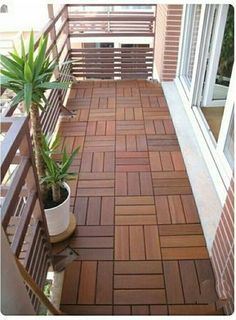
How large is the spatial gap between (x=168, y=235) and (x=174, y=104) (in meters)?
1.73

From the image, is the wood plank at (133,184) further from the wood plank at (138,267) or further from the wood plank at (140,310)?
the wood plank at (140,310)

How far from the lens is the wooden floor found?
5.19ft

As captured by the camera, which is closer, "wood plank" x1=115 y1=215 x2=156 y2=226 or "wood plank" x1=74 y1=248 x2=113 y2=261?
"wood plank" x1=74 y1=248 x2=113 y2=261

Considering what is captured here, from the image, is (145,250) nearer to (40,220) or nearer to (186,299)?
(186,299)

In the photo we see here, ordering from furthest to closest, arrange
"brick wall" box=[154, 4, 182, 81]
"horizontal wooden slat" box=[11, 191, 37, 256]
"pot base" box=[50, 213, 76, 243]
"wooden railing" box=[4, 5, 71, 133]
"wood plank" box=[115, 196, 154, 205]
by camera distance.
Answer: "brick wall" box=[154, 4, 182, 81]
"wooden railing" box=[4, 5, 71, 133]
"wood plank" box=[115, 196, 154, 205]
"pot base" box=[50, 213, 76, 243]
"horizontal wooden slat" box=[11, 191, 37, 256]

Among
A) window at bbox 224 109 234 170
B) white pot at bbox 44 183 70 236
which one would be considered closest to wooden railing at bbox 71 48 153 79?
window at bbox 224 109 234 170

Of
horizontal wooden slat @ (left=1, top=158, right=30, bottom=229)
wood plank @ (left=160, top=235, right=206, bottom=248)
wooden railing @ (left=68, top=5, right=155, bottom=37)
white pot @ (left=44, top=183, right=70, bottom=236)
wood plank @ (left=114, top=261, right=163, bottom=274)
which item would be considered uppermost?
wooden railing @ (left=68, top=5, right=155, bottom=37)

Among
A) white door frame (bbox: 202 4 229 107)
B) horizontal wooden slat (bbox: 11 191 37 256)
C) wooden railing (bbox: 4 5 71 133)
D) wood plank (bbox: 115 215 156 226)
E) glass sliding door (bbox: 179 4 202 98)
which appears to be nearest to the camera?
horizontal wooden slat (bbox: 11 191 37 256)

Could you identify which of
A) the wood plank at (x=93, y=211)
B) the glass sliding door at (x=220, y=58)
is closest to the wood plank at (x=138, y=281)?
the wood plank at (x=93, y=211)

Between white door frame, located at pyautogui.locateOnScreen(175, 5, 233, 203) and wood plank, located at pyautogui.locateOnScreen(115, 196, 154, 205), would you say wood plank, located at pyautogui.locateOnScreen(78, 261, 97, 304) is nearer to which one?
wood plank, located at pyautogui.locateOnScreen(115, 196, 154, 205)

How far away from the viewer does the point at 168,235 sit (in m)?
1.90

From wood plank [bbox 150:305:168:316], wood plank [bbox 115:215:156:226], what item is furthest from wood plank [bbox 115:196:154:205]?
wood plank [bbox 150:305:168:316]

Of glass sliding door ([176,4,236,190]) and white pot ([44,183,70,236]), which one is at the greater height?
glass sliding door ([176,4,236,190])

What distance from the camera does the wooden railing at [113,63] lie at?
3.83 metres
